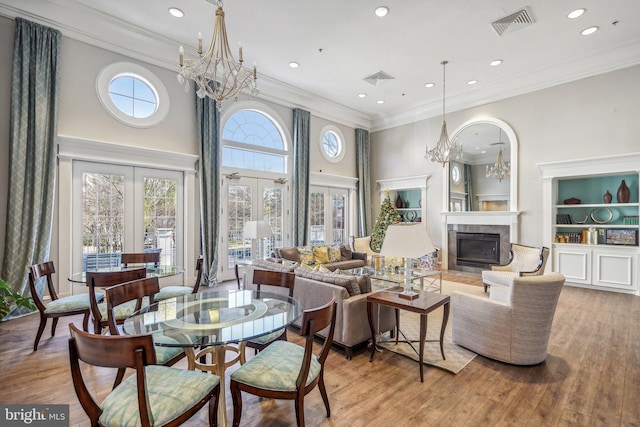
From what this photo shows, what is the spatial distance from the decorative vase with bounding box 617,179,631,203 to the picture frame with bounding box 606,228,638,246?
534 mm

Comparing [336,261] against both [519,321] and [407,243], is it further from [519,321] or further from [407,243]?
[519,321]

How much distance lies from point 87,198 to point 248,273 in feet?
9.04

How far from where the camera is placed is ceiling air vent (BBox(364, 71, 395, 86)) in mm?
6231

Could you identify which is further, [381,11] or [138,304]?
[381,11]

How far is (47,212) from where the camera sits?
163 inches

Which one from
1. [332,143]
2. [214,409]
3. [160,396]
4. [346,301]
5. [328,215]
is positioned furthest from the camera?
[332,143]

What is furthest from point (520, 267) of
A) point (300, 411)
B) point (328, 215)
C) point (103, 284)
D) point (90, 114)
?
point (90, 114)

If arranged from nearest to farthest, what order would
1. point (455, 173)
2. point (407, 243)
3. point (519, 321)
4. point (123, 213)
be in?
point (519, 321), point (407, 243), point (123, 213), point (455, 173)

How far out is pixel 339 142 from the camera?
855cm

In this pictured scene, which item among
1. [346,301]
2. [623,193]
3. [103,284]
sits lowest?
[346,301]

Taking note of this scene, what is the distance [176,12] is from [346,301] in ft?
14.9

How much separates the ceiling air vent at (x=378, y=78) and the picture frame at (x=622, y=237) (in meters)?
5.05

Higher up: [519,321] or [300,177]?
[300,177]

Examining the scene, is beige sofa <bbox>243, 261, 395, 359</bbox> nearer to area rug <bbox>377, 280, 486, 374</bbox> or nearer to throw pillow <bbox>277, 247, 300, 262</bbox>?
area rug <bbox>377, 280, 486, 374</bbox>
